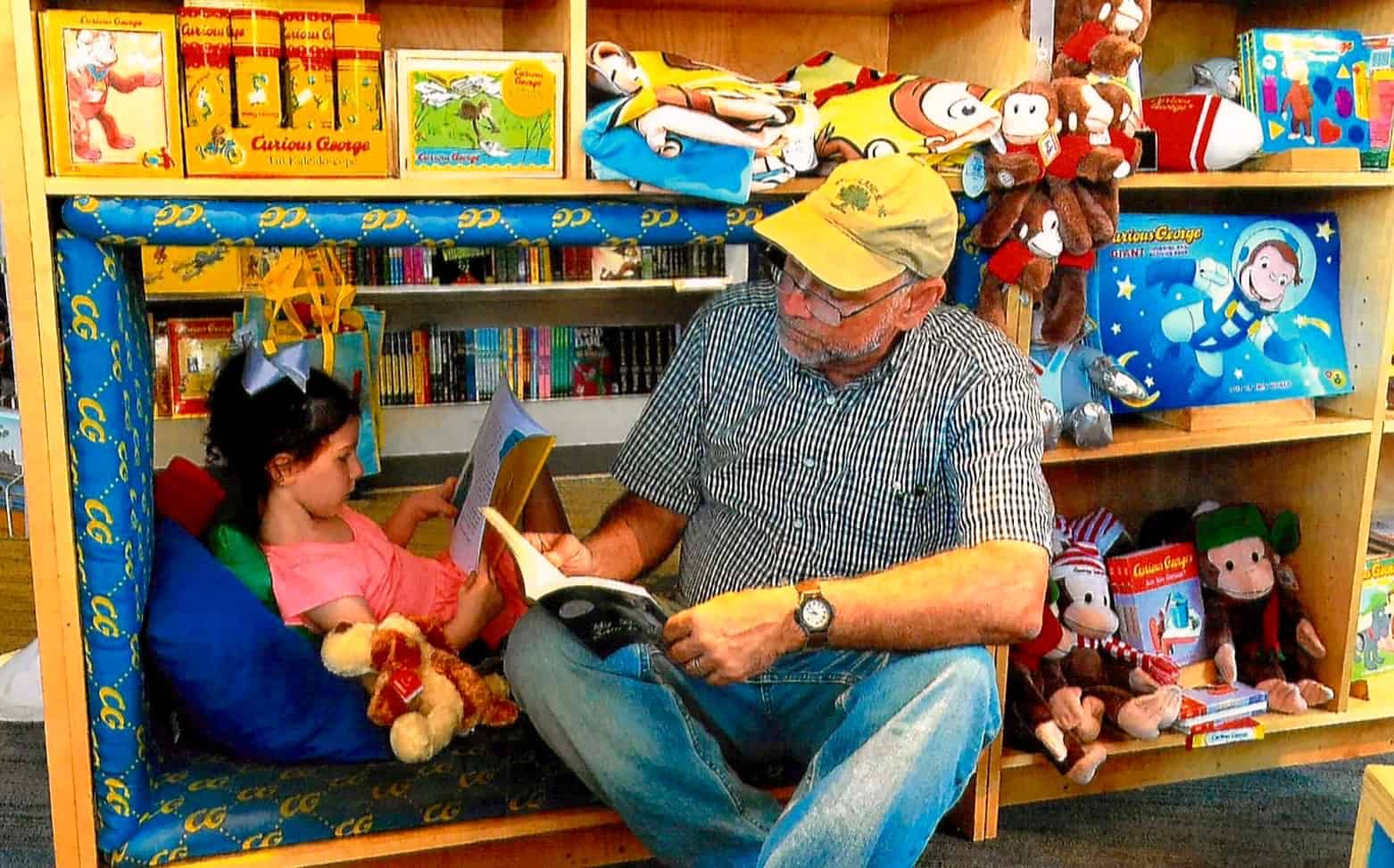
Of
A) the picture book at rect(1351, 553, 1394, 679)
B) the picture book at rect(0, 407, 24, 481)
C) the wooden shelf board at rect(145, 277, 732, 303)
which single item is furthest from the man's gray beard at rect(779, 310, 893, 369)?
the picture book at rect(0, 407, 24, 481)

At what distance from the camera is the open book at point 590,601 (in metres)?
1.39

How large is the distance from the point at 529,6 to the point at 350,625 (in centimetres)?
84

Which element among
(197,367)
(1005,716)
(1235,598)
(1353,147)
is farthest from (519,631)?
(1353,147)

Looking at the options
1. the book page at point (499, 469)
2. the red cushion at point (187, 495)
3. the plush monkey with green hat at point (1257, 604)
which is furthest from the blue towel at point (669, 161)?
the plush monkey with green hat at point (1257, 604)

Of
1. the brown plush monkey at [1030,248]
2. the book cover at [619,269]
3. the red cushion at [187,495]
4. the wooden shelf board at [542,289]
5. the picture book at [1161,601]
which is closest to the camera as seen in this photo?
the brown plush monkey at [1030,248]

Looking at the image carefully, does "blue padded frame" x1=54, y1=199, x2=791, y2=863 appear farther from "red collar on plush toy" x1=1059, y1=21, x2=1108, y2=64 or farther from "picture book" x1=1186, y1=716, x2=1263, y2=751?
"picture book" x1=1186, y1=716, x2=1263, y2=751

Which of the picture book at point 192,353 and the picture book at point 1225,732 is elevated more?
the picture book at point 192,353

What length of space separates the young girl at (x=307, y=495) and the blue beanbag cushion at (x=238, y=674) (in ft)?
0.43

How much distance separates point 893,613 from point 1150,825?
83cm

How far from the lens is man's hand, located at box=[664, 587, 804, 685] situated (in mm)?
1340

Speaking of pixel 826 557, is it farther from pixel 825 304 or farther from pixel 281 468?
pixel 281 468

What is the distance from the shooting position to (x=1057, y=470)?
224 centimetres

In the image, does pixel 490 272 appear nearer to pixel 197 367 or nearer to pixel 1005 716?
pixel 197 367

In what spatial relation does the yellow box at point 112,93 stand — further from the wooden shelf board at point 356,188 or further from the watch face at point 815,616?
the watch face at point 815,616
